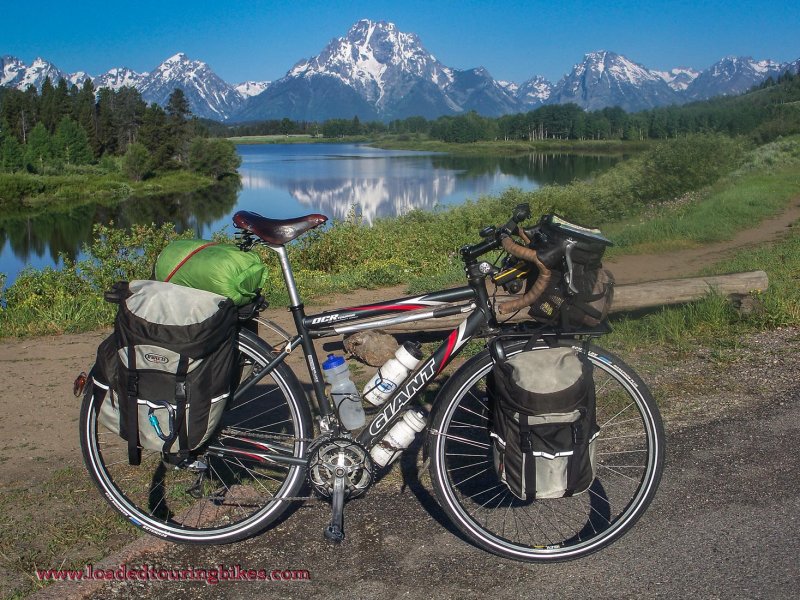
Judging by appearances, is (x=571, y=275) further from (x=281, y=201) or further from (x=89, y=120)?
(x=89, y=120)

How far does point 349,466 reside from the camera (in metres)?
3.25

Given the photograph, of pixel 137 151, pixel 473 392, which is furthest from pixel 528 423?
pixel 137 151

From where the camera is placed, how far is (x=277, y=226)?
3.21 metres

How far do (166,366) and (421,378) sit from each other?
1.00 m

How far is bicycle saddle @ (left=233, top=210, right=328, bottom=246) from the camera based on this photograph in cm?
322

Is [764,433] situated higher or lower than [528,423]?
lower

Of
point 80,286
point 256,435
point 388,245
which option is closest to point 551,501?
point 256,435

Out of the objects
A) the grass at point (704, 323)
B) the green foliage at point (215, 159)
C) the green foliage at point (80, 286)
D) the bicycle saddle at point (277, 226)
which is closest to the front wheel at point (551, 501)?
the bicycle saddle at point (277, 226)

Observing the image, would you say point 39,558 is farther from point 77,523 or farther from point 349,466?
point 349,466

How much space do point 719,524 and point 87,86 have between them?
339 feet

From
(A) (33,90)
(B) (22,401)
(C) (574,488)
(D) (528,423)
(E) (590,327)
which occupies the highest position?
(A) (33,90)

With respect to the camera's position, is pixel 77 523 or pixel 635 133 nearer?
pixel 77 523

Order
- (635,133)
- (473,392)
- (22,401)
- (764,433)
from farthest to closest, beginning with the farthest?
(635,133)
(22,401)
(764,433)
(473,392)

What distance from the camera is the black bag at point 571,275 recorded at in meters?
2.91
